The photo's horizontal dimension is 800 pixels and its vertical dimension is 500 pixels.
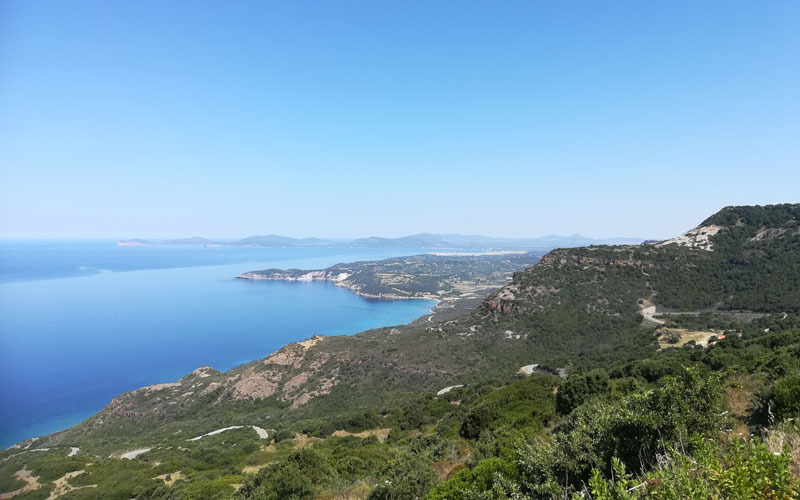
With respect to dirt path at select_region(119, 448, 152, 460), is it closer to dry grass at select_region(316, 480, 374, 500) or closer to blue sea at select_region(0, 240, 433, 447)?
dry grass at select_region(316, 480, 374, 500)

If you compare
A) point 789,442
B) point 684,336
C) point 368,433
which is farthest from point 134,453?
point 684,336

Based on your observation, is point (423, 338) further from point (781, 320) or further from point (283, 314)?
point (283, 314)

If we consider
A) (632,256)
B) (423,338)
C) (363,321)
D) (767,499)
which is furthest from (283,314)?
(767,499)

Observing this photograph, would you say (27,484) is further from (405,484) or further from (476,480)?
(476,480)

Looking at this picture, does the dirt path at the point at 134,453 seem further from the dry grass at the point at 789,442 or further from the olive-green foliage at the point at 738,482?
the dry grass at the point at 789,442

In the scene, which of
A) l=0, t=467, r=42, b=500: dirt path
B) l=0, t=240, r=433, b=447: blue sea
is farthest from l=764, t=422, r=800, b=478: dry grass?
l=0, t=240, r=433, b=447: blue sea

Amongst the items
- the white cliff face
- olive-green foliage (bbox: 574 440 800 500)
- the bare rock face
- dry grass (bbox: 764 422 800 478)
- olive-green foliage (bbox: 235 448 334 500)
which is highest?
the white cliff face
